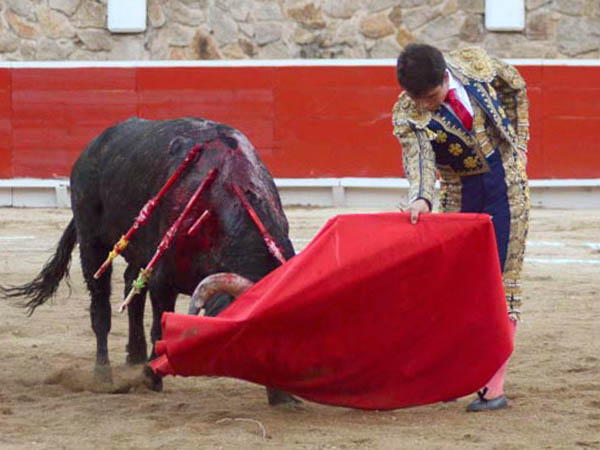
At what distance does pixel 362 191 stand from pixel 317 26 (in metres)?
1.42

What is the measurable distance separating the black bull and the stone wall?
609cm

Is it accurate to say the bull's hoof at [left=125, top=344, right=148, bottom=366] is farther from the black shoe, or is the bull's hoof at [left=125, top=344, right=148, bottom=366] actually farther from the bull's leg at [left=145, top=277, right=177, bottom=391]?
the black shoe

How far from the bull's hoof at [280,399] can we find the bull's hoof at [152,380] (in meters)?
0.51

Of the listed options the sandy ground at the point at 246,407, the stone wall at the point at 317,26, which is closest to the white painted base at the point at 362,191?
the stone wall at the point at 317,26

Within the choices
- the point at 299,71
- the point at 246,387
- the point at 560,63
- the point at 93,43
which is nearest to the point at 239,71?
the point at 299,71

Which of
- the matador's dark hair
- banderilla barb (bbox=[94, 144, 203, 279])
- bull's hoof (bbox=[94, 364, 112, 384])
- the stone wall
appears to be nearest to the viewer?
→ the matador's dark hair

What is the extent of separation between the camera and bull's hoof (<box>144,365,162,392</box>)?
405 cm

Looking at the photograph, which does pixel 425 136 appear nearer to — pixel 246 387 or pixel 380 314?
pixel 380 314

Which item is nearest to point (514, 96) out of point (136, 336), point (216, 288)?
point (216, 288)

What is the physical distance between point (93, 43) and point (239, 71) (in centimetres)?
135

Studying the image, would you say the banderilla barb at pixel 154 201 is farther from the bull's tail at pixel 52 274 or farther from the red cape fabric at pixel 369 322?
the bull's tail at pixel 52 274

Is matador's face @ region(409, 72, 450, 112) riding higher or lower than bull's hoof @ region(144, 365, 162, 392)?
higher

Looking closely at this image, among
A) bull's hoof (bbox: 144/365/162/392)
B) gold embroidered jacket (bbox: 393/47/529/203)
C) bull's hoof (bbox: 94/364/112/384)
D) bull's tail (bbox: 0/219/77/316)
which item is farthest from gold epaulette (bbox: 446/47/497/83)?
bull's tail (bbox: 0/219/77/316)

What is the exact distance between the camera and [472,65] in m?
3.46
